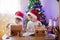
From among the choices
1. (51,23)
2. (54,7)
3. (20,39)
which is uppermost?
(54,7)

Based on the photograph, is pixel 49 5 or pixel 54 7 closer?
pixel 54 7

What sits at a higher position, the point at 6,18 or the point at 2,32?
the point at 6,18

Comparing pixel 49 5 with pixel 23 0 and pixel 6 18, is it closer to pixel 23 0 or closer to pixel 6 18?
pixel 23 0

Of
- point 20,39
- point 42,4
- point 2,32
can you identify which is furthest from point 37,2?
point 20,39

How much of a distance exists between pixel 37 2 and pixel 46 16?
16.9 inches

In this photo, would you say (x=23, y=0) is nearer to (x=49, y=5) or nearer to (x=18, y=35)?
(x=49, y=5)

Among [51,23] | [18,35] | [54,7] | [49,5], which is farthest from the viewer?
[49,5]

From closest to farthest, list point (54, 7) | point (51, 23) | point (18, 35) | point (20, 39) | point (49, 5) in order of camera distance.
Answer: point (20, 39) → point (18, 35) → point (51, 23) → point (54, 7) → point (49, 5)

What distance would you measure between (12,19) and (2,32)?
1.17 feet

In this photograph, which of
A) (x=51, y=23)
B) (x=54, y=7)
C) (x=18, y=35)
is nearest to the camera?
(x=18, y=35)

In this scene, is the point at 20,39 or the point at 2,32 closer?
the point at 20,39

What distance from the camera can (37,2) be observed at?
3.40 meters

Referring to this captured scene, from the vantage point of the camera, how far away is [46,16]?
3.61 metres

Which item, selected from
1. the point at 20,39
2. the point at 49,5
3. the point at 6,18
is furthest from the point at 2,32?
the point at 20,39
